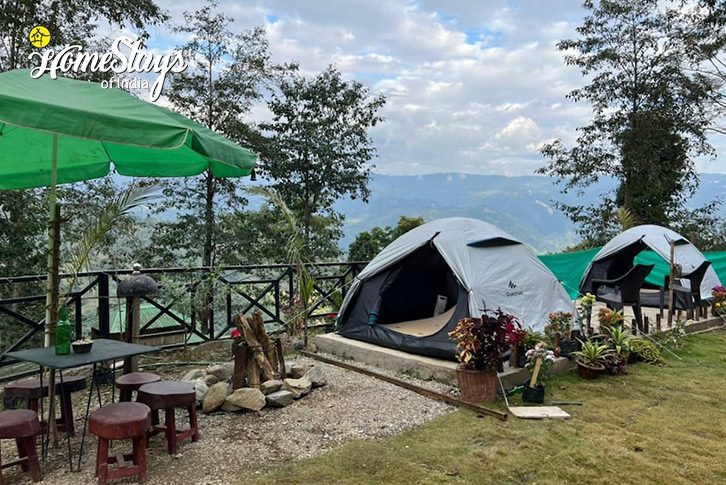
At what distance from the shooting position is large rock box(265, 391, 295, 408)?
3812 millimetres

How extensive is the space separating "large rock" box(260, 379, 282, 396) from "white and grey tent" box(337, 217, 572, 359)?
149 centimetres

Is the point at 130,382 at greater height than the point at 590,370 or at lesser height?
greater

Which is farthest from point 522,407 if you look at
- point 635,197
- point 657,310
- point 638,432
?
point 635,197

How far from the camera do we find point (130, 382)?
3.25 meters

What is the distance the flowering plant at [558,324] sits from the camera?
481 cm

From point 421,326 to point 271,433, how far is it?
266cm

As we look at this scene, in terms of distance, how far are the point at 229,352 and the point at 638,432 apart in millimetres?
4208

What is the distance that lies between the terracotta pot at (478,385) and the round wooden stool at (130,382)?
236 cm

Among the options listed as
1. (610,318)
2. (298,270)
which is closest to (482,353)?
(610,318)

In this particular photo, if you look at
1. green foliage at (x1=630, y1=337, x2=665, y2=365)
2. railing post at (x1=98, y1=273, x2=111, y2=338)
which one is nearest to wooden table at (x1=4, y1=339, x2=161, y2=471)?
railing post at (x1=98, y1=273, x2=111, y2=338)

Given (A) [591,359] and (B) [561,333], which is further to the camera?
(B) [561,333]

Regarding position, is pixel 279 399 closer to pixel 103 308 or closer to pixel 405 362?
pixel 405 362

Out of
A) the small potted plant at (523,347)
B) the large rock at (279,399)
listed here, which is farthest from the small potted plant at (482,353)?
the large rock at (279,399)

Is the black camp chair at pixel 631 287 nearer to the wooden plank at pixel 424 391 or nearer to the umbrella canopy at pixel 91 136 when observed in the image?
the wooden plank at pixel 424 391
